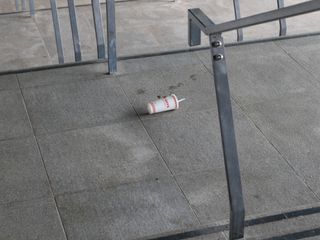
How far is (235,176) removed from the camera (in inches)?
111

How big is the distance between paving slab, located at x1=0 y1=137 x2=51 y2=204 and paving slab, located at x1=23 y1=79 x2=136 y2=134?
0.20m

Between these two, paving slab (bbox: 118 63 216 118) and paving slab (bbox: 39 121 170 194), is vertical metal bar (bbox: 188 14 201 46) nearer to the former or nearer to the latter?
paving slab (bbox: 39 121 170 194)

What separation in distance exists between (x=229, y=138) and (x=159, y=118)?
1.42 meters

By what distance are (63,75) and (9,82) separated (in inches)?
14.1

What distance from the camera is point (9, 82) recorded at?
457 cm

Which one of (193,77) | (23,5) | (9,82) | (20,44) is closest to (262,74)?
(193,77)

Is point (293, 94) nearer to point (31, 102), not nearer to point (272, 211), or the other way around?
point (272, 211)

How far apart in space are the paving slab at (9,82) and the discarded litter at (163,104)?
946 mm

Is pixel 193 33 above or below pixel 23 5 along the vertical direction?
above

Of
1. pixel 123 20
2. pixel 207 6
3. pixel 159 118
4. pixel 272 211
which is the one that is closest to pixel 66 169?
pixel 159 118

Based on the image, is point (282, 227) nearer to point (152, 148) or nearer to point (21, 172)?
point (152, 148)

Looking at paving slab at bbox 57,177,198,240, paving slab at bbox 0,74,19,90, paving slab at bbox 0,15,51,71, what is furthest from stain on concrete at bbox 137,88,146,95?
paving slab at bbox 0,15,51,71

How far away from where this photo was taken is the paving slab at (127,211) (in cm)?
322

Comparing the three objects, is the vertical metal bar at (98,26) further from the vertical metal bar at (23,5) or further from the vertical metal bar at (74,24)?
the vertical metal bar at (23,5)
